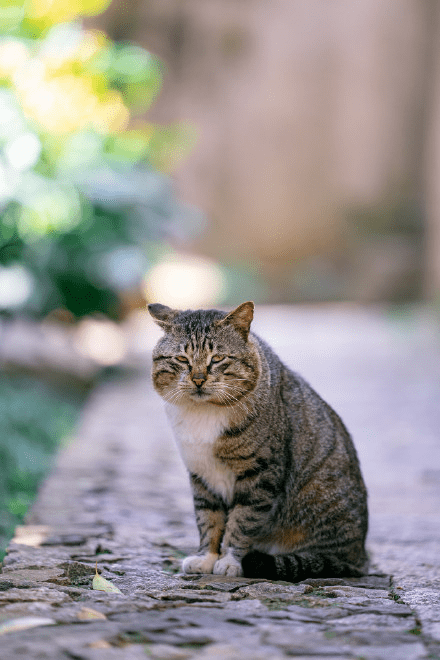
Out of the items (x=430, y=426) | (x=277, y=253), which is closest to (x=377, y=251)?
(x=277, y=253)

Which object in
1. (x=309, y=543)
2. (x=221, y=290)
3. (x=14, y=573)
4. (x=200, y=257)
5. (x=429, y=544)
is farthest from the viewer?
(x=200, y=257)

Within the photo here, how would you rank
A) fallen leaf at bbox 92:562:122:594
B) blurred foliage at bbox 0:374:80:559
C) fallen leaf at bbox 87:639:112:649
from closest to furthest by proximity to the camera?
fallen leaf at bbox 87:639:112:649
fallen leaf at bbox 92:562:122:594
blurred foliage at bbox 0:374:80:559

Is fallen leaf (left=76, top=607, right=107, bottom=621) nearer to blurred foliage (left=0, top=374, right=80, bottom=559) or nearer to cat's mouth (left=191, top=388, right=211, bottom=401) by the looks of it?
cat's mouth (left=191, top=388, right=211, bottom=401)

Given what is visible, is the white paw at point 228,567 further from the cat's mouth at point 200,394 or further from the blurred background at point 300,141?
the blurred background at point 300,141

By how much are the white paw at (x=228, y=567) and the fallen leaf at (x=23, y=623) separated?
686 mm

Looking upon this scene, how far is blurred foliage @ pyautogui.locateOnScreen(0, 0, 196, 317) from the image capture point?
407 cm

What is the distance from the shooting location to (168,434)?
15.8 ft

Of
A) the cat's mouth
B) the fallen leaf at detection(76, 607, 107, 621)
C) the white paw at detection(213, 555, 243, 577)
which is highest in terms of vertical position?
the cat's mouth

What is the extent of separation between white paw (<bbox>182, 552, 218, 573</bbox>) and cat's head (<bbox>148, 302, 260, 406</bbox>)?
0.50m

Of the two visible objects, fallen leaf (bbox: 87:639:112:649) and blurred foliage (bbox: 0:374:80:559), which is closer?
fallen leaf (bbox: 87:639:112:649)

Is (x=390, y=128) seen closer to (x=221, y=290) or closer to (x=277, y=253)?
(x=277, y=253)

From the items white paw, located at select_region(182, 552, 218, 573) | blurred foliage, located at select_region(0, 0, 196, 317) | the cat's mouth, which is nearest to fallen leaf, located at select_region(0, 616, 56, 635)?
white paw, located at select_region(182, 552, 218, 573)

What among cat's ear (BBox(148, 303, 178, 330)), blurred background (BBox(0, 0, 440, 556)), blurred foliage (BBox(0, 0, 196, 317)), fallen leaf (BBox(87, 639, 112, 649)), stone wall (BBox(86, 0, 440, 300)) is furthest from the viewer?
stone wall (BBox(86, 0, 440, 300))

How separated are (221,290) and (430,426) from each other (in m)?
6.65
